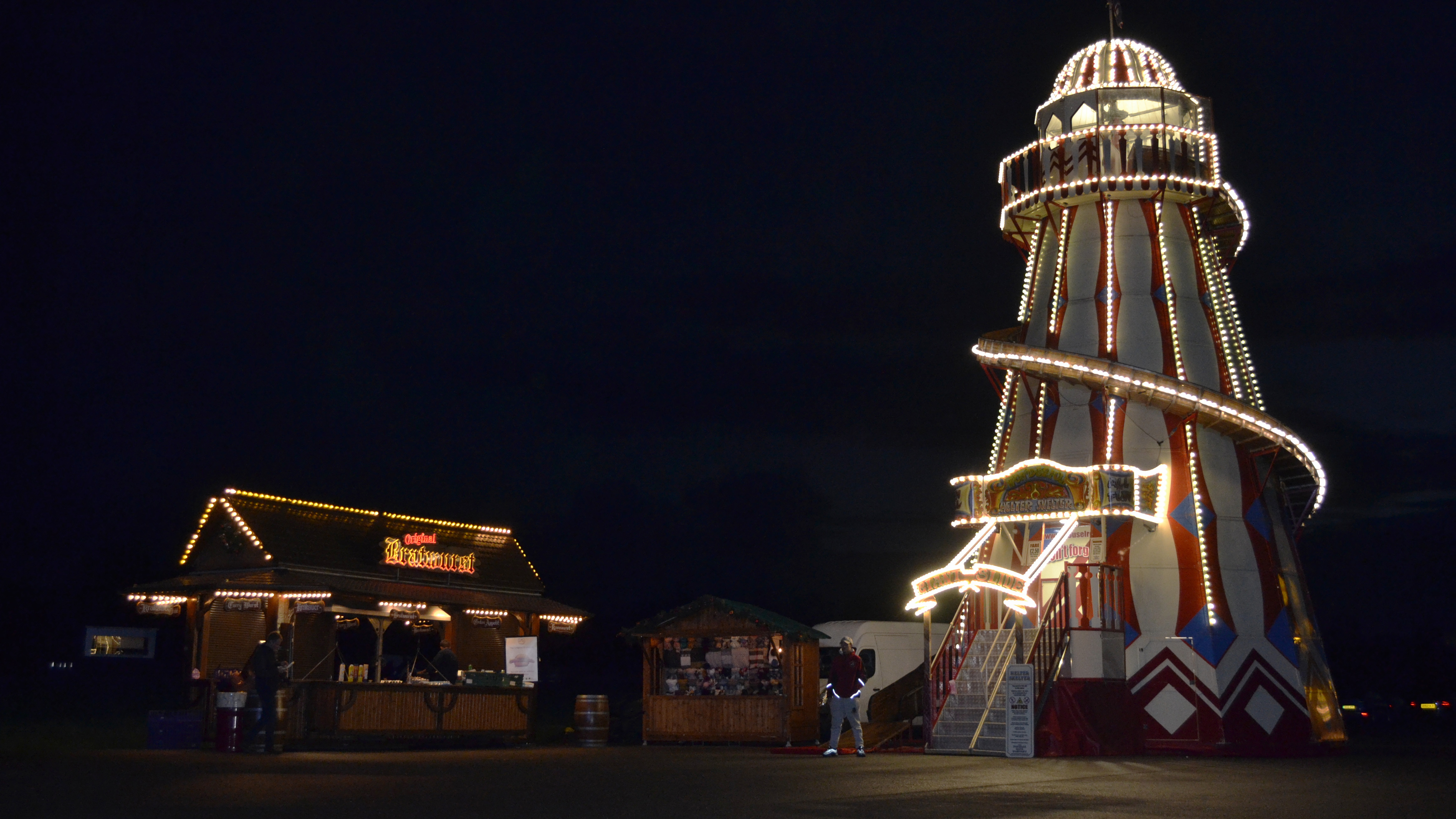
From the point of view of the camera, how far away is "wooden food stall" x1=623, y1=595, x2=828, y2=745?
27969 millimetres

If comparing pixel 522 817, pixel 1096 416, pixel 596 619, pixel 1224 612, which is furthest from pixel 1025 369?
pixel 596 619

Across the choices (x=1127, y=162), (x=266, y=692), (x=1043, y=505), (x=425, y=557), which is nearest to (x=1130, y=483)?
(x=1043, y=505)

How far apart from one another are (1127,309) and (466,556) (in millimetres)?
15410

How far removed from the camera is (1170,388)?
87.6 ft

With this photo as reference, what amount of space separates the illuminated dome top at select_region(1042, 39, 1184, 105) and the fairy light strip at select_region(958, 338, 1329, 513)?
6545 millimetres

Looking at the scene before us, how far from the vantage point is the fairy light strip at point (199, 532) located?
1093 inches

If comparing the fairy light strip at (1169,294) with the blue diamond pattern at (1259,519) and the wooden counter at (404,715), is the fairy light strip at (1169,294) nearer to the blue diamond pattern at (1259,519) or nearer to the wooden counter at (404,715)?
the blue diamond pattern at (1259,519)

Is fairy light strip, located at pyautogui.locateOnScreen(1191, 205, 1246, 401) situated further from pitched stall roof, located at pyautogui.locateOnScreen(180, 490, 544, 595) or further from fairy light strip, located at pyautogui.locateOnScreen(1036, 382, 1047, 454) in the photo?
Result: pitched stall roof, located at pyautogui.locateOnScreen(180, 490, 544, 595)

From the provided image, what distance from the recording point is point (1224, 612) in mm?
26406

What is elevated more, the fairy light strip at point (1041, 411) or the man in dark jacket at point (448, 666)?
the fairy light strip at point (1041, 411)

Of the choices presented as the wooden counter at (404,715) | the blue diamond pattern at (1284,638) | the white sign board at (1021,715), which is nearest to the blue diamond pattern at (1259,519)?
the blue diamond pattern at (1284,638)

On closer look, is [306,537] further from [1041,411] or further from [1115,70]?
[1115,70]

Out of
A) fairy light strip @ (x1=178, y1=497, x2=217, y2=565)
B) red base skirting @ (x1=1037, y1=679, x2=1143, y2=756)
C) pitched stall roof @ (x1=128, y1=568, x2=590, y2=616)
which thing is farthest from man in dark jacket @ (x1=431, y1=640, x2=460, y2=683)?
red base skirting @ (x1=1037, y1=679, x2=1143, y2=756)

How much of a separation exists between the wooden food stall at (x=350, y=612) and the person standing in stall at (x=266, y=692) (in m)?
1.37
